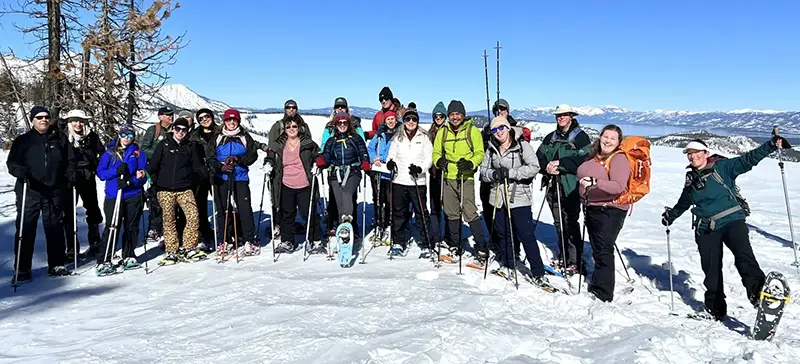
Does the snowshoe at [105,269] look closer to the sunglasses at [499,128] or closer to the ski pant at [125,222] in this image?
the ski pant at [125,222]

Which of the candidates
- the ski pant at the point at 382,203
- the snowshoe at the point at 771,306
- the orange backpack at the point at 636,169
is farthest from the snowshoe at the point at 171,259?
the snowshoe at the point at 771,306

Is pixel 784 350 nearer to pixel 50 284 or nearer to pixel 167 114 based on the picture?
pixel 50 284

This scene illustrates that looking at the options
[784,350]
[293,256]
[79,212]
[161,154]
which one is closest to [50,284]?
[161,154]

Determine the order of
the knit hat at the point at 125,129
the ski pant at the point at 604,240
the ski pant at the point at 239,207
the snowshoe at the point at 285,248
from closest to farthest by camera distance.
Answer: the ski pant at the point at 604,240 < the knit hat at the point at 125,129 < the ski pant at the point at 239,207 < the snowshoe at the point at 285,248

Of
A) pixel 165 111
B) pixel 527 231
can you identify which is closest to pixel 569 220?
pixel 527 231

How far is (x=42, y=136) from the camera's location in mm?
6121

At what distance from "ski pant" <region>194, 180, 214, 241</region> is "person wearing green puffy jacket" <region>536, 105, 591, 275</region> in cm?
528

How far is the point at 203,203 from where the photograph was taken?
25.2 feet

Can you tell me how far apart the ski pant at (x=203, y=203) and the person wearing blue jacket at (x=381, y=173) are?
9.17 ft

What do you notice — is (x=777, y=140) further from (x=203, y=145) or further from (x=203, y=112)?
(x=203, y=112)

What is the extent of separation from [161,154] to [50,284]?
2.19m

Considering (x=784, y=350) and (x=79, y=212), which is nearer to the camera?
(x=784, y=350)

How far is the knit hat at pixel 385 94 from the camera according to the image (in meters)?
9.08

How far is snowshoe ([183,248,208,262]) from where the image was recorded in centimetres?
706
